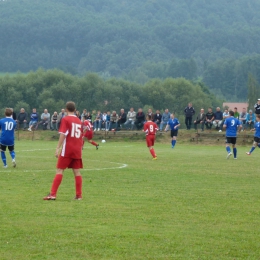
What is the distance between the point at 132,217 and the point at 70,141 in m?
2.26

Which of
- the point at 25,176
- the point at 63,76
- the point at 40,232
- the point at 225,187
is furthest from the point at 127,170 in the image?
the point at 63,76

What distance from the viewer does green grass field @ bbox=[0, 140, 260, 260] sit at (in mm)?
8555

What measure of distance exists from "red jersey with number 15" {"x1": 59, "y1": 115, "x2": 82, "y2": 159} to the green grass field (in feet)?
3.01

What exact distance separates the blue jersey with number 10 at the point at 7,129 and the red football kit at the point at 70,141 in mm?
7144

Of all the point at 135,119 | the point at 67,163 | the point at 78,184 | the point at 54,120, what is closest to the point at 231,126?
the point at 78,184

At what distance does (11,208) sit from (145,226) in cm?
265

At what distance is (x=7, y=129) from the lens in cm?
1939

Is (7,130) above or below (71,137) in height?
below

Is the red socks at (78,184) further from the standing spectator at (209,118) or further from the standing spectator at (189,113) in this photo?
the standing spectator at (209,118)

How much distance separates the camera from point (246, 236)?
31.1ft

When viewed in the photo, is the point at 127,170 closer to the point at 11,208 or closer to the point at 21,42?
the point at 11,208

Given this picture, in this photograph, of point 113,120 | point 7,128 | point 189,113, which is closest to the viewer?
point 7,128

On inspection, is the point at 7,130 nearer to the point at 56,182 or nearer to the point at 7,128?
the point at 7,128

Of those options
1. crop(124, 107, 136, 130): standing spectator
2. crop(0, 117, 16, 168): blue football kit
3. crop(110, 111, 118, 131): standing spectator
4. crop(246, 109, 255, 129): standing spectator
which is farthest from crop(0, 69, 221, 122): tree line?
crop(0, 117, 16, 168): blue football kit
